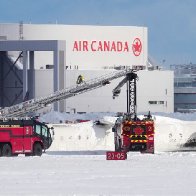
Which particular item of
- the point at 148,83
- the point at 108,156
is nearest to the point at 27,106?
the point at 108,156

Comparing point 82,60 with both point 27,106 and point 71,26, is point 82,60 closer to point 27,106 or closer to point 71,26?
point 71,26

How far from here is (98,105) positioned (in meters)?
118

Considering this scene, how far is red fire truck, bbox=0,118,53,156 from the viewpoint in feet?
170

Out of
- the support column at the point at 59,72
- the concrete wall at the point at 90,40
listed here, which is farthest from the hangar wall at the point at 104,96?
the concrete wall at the point at 90,40

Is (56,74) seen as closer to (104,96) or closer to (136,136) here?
(104,96)

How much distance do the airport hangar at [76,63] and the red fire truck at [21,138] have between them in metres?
55.2

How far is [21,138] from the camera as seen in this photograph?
172 ft

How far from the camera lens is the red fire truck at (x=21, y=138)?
170ft

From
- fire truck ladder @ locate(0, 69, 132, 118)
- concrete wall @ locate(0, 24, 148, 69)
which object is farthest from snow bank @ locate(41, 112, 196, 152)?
concrete wall @ locate(0, 24, 148, 69)

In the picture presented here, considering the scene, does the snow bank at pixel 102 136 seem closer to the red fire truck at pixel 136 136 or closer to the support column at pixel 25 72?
the red fire truck at pixel 136 136

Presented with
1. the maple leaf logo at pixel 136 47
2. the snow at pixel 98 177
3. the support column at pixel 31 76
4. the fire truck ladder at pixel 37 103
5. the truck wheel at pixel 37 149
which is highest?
the maple leaf logo at pixel 136 47

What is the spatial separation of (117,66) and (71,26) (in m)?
8.26

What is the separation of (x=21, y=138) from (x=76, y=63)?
72.8m

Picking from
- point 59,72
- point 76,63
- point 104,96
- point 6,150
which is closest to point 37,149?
point 6,150
